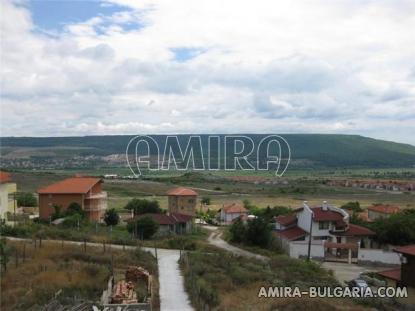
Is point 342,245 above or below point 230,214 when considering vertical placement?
above

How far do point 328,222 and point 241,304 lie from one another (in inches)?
848

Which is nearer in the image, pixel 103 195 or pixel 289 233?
pixel 289 233

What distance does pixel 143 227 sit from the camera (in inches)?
1412

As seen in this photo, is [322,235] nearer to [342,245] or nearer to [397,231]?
[342,245]

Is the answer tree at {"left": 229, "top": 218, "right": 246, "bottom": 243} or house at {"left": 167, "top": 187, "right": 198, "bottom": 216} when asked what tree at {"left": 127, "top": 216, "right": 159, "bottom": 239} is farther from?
house at {"left": 167, "top": 187, "right": 198, "bottom": 216}

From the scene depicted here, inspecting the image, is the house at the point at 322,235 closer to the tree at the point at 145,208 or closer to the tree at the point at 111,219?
the tree at the point at 111,219

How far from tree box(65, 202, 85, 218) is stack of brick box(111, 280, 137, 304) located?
2261 cm

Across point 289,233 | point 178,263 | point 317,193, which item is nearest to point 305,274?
point 178,263

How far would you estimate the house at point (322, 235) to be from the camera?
33.9 metres

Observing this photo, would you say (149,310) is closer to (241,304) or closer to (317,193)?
(241,304)

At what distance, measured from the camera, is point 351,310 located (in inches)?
674

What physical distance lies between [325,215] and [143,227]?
40.7 feet

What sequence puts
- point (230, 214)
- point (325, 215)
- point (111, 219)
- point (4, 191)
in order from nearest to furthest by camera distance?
point (4, 191) → point (325, 215) → point (111, 219) → point (230, 214)

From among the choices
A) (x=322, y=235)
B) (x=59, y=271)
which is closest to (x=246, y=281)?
(x=59, y=271)
